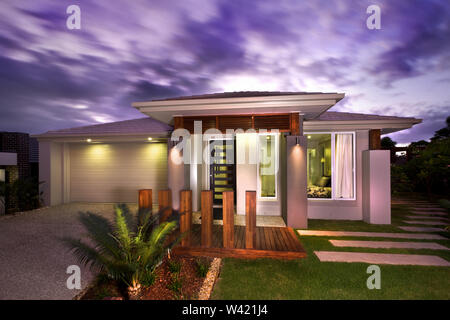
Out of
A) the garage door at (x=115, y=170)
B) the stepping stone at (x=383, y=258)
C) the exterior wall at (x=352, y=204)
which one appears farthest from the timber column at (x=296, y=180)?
the garage door at (x=115, y=170)

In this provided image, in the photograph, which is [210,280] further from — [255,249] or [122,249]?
[122,249]

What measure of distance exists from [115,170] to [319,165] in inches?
333

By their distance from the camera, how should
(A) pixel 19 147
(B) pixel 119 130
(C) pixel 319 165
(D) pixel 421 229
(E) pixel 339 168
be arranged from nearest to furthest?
(D) pixel 421 229
(E) pixel 339 168
(C) pixel 319 165
(B) pixel 119 130
(A) pixel 19 147

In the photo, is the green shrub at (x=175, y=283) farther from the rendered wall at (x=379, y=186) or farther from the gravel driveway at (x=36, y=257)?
the rendered wall at (x=379, y=186)

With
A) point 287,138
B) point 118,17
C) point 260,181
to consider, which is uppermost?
point 118,17

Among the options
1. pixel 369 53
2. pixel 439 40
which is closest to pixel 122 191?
pixel 369 53

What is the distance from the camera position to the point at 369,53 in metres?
7.36

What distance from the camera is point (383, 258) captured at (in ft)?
11.8

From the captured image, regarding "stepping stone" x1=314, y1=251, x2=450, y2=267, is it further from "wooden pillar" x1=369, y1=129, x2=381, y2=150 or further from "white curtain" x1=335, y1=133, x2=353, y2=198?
"wooden pillar" x1=369, y1=129, x2=381, y2=150

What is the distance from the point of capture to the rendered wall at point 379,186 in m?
5.67

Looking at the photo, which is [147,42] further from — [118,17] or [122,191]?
[122,191]

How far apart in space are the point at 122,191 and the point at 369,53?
11.4 metres

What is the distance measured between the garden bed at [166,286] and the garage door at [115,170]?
18.6 ft

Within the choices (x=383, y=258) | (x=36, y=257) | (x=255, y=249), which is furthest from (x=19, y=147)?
(x=383, y=258)
